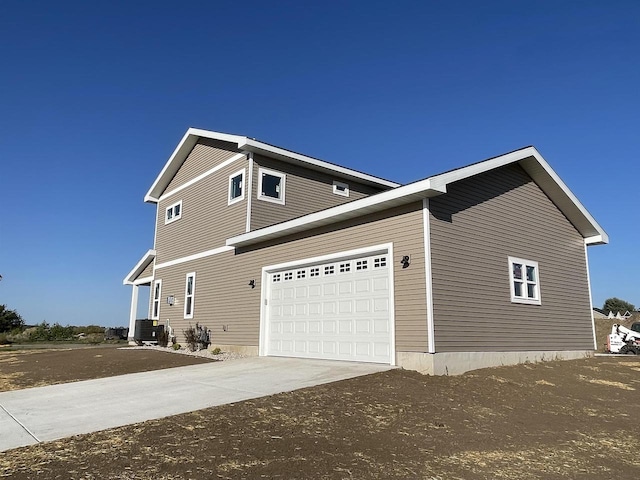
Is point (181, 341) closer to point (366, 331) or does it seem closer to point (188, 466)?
point (366, 331)

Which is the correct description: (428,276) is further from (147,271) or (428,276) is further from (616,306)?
(616,306)

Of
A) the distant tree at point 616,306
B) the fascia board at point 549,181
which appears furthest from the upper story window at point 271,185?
the distant tree at point 616,306

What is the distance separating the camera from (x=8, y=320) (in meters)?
33.8

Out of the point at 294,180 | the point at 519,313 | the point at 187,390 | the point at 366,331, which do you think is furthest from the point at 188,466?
the point at 294,180

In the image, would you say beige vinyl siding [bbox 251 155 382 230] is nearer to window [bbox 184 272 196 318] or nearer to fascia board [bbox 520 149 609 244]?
window [bbox 184 272 196 318]

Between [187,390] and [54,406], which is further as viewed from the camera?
[187,390]

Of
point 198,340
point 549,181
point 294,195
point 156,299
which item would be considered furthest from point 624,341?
point 156,299

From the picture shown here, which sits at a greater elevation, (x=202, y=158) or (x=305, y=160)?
(x=202, y=158)

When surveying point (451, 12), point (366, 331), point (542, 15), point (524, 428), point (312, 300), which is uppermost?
point (451, 12)

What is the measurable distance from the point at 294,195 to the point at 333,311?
5.89m

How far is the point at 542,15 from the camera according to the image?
12016mm

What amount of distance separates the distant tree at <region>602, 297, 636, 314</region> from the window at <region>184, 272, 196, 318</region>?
209 feet

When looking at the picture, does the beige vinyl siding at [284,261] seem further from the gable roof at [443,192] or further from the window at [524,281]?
the window at [524,281]

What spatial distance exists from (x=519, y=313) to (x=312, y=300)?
541 centimetres
